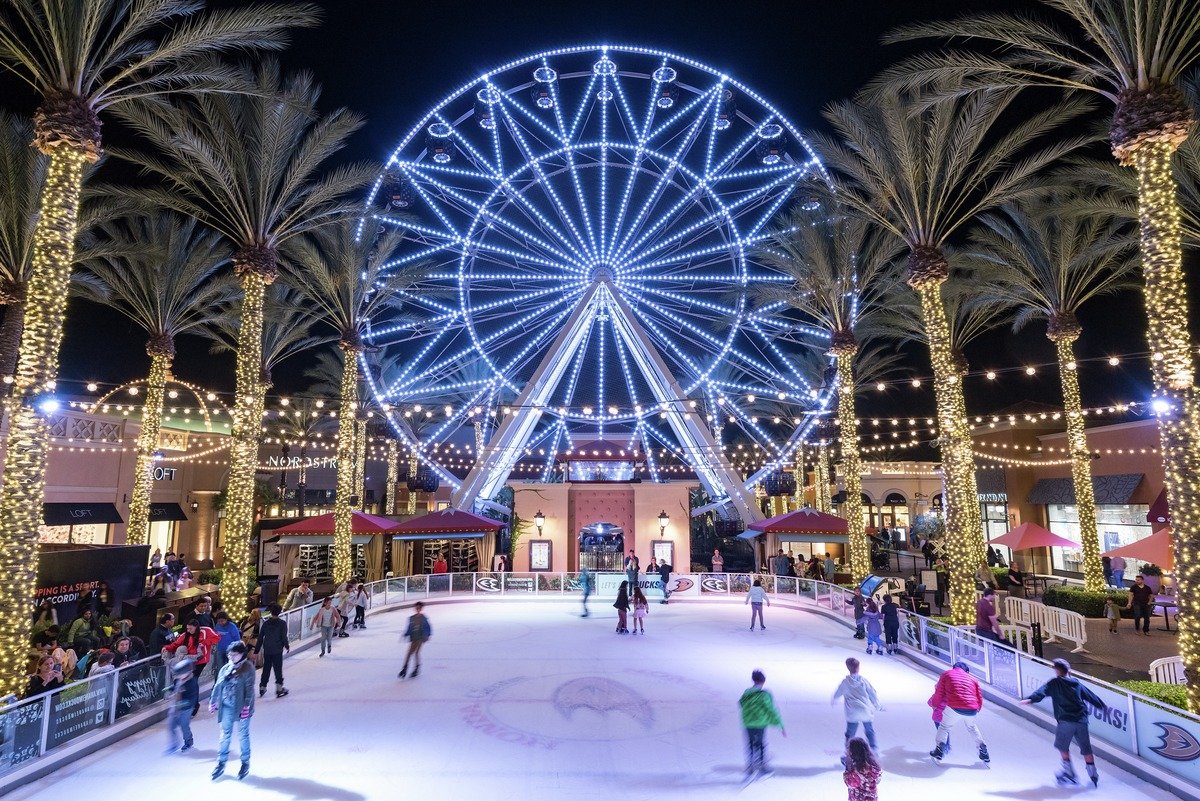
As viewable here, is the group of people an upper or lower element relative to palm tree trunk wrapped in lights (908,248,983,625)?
lower

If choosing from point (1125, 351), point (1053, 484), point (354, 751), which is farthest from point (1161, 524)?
point (354, 751)

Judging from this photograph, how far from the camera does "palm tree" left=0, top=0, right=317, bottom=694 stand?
9531 mm

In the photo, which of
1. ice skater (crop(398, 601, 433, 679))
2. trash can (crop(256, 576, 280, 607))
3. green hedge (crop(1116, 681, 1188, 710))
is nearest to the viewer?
green hedge (crop(1116, 681, 1188, 710))

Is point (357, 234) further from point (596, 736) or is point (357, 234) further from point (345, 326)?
point (596, 736)

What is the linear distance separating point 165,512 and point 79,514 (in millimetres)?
6474

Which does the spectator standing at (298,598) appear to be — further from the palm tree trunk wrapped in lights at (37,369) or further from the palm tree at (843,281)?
the palm tree at (843,281)

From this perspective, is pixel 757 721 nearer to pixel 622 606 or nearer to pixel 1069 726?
pixel 1069 726

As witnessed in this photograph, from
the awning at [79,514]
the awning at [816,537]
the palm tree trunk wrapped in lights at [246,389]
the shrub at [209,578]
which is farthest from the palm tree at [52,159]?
the awning at [816,537]

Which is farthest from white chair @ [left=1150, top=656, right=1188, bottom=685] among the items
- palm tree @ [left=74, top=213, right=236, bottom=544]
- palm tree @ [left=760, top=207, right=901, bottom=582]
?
palm tree @ [left=74, top=213, right=236, bottom=544]

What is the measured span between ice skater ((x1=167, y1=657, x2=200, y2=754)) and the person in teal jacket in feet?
20.7

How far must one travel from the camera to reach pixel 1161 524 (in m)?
22.1

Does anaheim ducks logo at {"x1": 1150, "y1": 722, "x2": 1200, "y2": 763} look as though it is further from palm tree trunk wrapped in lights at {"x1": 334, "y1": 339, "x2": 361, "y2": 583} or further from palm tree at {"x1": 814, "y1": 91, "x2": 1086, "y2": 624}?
palm tree trunk wrapped in lights at {"x1": 334, "y1": 339, "x2": 361, "y2": 583}

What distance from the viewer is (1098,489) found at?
26.7 meters

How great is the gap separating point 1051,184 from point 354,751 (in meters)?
17.5
